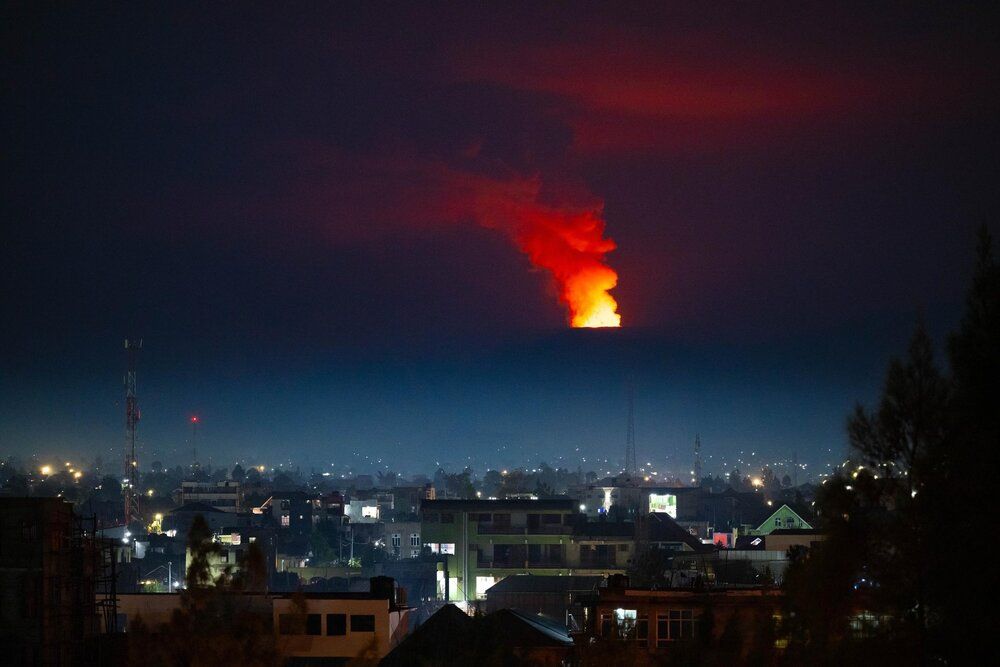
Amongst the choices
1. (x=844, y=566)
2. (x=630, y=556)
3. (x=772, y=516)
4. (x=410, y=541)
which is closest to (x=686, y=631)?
(x=844, y=566)

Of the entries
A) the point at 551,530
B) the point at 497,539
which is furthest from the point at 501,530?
the point at 551,530

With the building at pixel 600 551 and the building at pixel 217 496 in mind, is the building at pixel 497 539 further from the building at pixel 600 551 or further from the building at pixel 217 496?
the building at pixel 217 496

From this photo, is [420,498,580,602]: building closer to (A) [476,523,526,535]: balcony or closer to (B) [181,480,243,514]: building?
(A) [476,523,526,535]: balcony

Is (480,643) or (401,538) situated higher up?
(480,643)

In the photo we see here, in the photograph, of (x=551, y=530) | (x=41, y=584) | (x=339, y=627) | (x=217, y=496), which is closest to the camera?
(x=41, y=584)

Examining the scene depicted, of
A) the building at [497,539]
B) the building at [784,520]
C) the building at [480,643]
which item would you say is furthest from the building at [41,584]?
the building at [784,520]

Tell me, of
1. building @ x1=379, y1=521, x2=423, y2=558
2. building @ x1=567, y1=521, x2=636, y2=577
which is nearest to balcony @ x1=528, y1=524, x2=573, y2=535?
building @ x1=567, y1=521, x2=636, y2=577

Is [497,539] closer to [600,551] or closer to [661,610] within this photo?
[600,551]
